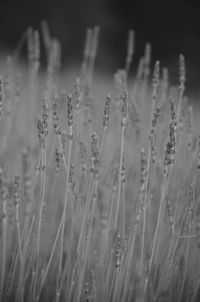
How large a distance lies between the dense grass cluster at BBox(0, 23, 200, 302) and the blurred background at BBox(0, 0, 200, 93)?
7.19 metres

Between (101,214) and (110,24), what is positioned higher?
(110,24)

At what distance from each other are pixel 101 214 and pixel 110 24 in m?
8.63

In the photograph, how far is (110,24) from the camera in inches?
377

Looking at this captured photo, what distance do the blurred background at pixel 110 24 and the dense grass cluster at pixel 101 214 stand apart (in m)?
7.19

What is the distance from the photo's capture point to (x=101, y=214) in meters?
1.35

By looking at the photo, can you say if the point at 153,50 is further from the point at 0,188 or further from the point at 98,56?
the point at 0,188

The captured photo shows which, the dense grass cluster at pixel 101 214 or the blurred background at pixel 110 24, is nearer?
the dense grass cluster at pixel 101 214

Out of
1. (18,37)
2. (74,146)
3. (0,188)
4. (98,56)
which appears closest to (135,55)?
(98,56)

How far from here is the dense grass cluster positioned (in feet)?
4.64

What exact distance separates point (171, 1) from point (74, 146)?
330 inches

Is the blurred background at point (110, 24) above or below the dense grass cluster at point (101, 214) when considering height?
above

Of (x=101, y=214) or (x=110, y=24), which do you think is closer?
(x=101, y=214)

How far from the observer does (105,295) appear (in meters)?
1.56

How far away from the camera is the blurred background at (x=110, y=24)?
9492 millimetres
